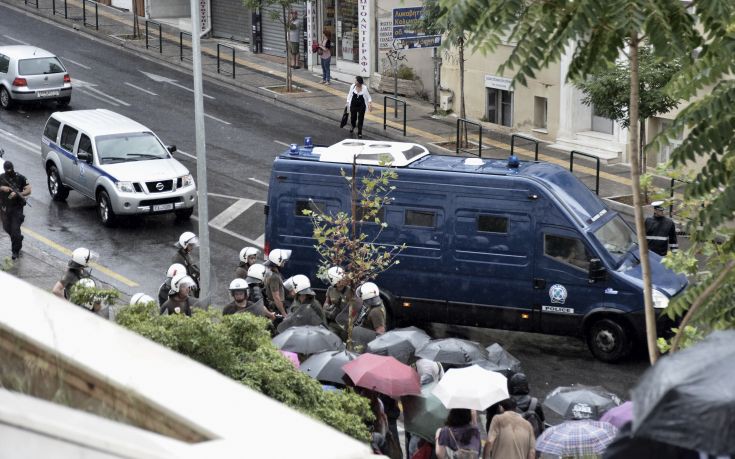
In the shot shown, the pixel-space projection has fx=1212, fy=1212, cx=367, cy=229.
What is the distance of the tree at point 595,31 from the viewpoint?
7.12 m

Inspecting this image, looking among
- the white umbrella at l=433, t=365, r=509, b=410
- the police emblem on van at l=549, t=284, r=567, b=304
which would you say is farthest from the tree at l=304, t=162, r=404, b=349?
the white umbrella at l=433, t=365, r=509, b=410

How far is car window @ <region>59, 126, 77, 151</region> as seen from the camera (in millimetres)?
22247

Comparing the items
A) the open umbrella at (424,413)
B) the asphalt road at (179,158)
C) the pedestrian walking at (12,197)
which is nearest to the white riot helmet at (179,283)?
the open umbrella at (424,413)

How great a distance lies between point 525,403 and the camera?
10.8 metres

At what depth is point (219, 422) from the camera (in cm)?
267

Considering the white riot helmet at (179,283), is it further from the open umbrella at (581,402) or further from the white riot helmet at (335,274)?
the open umbrella at (581,402)

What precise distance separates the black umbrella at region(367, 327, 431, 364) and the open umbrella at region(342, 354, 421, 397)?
56.3 inches

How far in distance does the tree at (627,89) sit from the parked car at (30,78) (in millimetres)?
13614

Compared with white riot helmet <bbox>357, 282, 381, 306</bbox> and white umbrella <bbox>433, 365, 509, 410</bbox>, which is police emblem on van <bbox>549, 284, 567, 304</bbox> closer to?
white riot helmet <bbox>357, 282, 381, 306</bbox>

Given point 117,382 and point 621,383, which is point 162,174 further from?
point 117,382

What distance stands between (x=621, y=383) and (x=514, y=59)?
8332 mm

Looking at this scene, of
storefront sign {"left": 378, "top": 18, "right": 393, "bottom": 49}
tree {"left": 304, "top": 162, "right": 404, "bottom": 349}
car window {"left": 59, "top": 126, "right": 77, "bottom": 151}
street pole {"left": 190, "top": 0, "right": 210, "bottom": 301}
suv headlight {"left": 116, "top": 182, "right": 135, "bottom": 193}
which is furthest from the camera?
storefront sign {"left": 378, "top": 18, "right": 393, "bottom": 49}

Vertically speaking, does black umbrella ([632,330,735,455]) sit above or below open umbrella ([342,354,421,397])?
above

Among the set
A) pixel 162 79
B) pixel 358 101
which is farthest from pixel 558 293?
pixel 162 79
